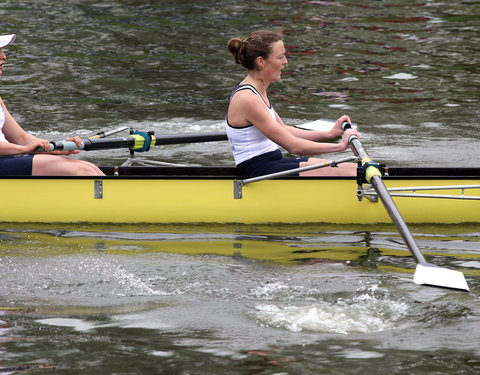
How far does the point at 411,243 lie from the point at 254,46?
2311mm

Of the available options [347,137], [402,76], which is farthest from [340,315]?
[402,76]

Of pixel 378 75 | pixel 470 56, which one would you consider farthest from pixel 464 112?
pixel 470 56

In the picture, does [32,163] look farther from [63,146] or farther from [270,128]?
[270,128]

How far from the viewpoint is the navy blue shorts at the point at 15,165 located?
28.7 feet

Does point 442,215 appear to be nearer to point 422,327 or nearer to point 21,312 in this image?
point 422,327

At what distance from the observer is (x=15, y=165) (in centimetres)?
874

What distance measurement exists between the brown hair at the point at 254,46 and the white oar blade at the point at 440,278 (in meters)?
2.59

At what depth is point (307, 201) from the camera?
8.70m

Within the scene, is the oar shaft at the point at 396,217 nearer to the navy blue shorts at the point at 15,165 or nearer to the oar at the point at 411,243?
the oar at the point at 411,243

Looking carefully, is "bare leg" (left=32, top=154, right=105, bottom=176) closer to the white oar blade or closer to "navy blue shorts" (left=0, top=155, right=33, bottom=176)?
"navy blue shorts" (left=0, top=155, right=33, bottom=176)

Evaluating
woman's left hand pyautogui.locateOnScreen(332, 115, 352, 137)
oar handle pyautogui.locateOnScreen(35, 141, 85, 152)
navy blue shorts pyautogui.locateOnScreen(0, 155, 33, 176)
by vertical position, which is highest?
woman's left hand pyautogui.locateOnScreen(332, 115, 352, 137)

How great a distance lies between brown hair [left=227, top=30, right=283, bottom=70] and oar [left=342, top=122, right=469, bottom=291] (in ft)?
3.55

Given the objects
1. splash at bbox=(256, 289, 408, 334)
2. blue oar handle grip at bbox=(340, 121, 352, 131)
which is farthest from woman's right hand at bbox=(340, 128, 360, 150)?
splash at bbox=(256, 289, 408, 334)

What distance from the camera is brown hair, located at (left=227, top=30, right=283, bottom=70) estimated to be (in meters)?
8.28
